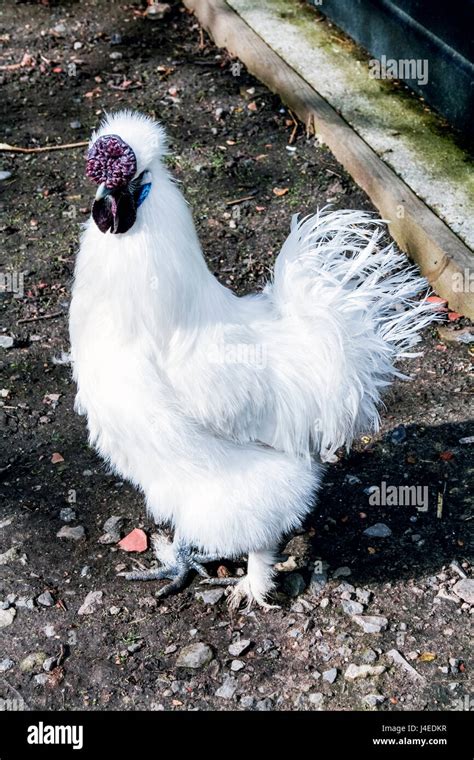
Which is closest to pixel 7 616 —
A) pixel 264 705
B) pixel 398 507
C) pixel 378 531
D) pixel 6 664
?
pixel 6 664

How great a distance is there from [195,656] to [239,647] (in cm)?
21

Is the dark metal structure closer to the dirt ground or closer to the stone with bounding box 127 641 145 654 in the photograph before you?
the dirt ground

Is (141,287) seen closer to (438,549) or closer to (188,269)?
(188,269)

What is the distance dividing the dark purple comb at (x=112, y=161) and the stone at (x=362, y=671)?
7.73 ft

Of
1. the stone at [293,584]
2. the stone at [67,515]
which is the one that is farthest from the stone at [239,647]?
the stone at [67,515]

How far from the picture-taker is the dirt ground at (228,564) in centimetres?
408

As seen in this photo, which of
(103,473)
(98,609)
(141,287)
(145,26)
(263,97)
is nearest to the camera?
(141,287)

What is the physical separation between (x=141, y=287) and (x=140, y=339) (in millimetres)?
237

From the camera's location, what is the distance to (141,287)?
12.0ft

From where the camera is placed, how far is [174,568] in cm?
460

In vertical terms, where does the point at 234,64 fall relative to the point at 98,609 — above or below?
above

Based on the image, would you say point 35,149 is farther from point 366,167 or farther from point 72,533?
point 72,533

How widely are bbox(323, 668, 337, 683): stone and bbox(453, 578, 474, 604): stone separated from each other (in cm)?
76

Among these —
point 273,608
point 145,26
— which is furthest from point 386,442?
point 145,26
